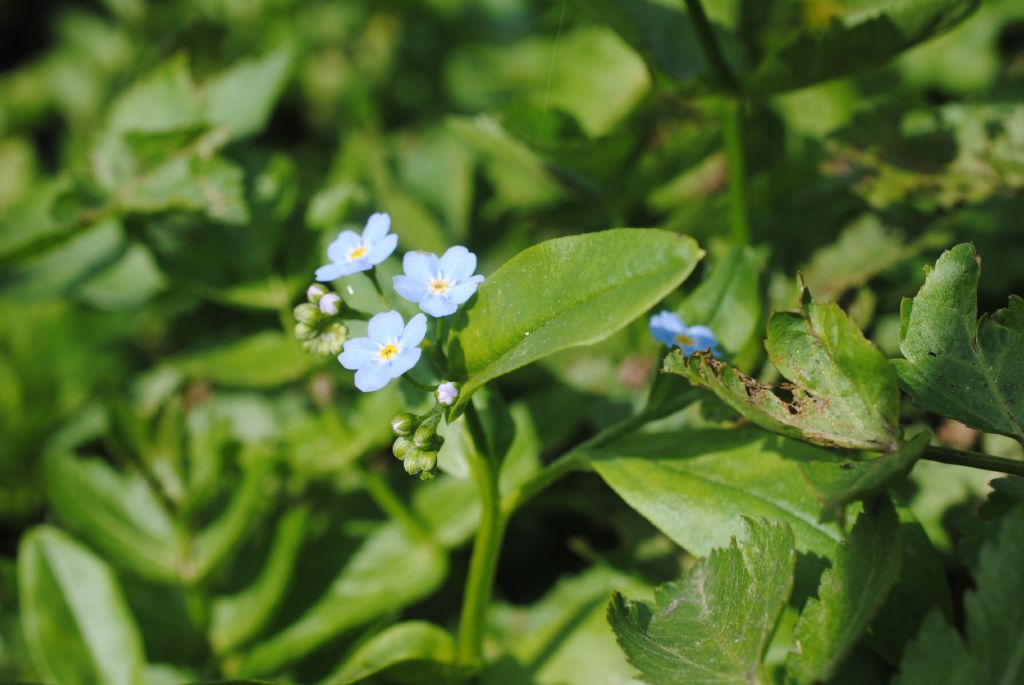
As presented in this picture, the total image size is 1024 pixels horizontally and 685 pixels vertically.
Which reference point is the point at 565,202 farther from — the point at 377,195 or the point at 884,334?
the point at 884,334

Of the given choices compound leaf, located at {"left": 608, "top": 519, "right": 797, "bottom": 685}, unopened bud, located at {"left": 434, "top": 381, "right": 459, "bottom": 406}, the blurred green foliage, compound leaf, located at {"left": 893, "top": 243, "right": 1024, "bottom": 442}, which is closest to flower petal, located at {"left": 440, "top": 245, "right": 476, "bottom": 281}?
the blurred green foliage

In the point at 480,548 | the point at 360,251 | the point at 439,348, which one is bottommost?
the point at 480,548

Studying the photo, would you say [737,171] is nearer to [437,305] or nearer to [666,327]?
[666,327]

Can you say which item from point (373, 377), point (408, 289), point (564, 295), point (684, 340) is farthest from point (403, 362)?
point (684, 340)

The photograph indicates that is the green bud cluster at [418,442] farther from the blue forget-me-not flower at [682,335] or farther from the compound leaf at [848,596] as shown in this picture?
the compound leaf at [848,596]

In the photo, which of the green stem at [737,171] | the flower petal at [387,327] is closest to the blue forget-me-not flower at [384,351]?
the flower petal at [387,327]

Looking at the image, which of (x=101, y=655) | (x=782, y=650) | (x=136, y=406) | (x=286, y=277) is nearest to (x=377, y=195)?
(x=286, y=277)
